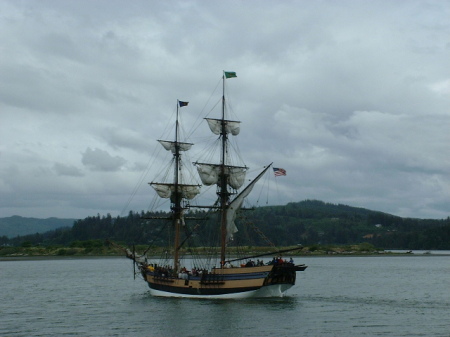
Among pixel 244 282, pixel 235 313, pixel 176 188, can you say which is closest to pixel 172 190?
pixel 176 188

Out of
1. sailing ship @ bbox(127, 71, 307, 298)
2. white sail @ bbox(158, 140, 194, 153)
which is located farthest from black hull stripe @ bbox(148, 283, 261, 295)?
white sail @ bbox(158, 140, 194, 153)

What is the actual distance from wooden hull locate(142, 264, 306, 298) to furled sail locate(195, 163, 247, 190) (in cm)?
1391

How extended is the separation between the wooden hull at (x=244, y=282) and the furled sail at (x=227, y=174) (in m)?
13.9

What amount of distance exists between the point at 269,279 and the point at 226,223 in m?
10.9

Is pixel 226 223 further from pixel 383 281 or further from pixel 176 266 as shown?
pixel 383 281

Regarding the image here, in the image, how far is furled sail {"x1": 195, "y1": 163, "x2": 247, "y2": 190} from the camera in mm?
80062

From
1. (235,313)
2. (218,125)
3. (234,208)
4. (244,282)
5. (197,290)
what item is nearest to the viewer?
(235,313)

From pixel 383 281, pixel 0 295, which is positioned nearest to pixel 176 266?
pixel 0 295

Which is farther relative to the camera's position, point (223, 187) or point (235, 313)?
point (223, 187)

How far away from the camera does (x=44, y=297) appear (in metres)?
80.9

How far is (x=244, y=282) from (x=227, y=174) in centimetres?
1661

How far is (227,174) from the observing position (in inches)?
3150

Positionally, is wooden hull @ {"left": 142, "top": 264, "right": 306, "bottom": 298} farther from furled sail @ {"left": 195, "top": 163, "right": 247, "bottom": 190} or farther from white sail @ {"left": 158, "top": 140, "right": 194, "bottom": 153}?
white sail @ {"left": 158, "top": 140, "right": 194, "bottom": 153}

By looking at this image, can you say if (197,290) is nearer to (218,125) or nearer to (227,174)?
(227,174)
